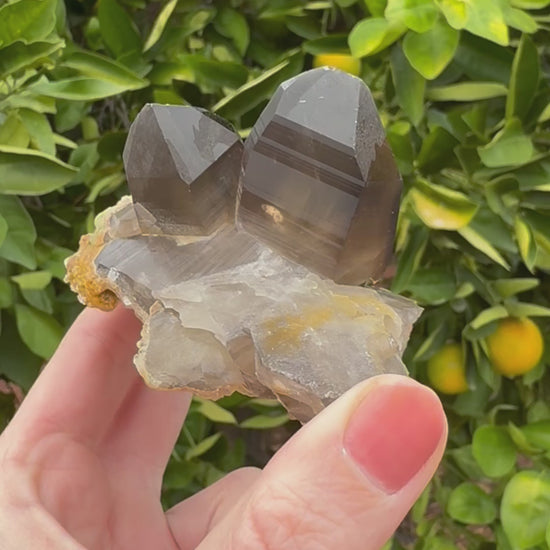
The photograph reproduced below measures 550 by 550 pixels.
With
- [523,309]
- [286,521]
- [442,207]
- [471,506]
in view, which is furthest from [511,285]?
[286,521]

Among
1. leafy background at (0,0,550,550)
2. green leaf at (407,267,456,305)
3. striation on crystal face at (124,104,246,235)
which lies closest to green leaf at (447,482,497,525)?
leafy background at (0,0,550,550)

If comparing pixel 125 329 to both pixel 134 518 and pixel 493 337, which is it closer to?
pixel 134 518

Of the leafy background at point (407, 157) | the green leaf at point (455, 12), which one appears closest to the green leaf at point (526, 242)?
the leafy background at point (407, 157)

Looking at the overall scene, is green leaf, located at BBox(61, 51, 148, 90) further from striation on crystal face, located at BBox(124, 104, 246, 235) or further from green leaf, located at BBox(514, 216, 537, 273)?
green leaf, located at BBox(514, 216, 537, 273)

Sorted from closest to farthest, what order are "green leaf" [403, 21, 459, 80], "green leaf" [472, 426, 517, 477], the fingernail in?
the fingernail
"green leaf" [403, 21, 459, 80]
"green leaf" [472, 426, 517, 477]

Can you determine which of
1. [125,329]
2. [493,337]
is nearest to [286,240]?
[125,329]

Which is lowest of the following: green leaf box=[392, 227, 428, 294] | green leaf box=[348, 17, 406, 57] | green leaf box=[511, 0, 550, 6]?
green leaf box=[392, 227, 428, 294]

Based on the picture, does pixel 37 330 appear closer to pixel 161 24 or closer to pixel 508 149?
pixel 161 24
